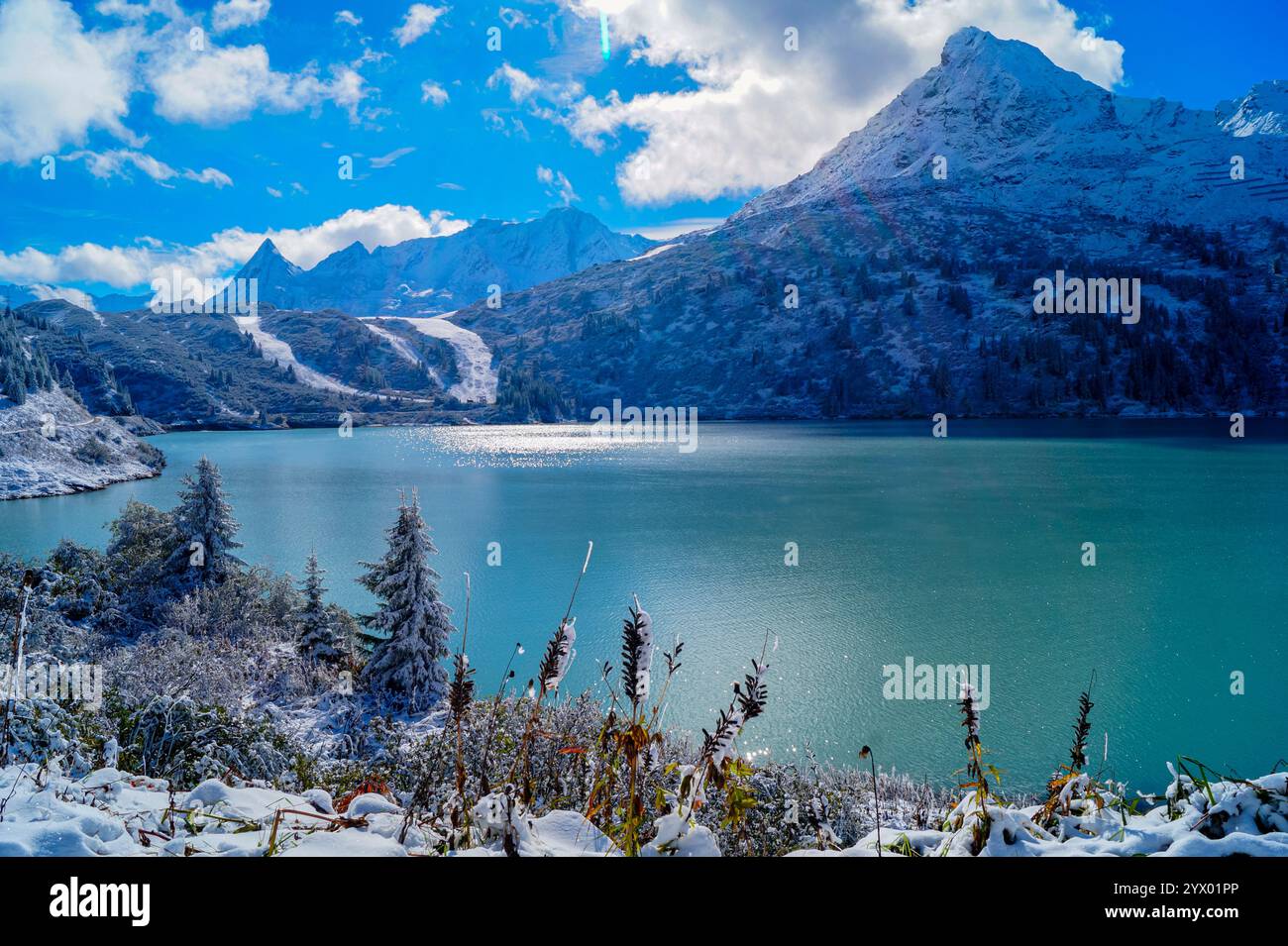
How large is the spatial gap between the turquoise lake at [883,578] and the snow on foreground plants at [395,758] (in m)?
1.93

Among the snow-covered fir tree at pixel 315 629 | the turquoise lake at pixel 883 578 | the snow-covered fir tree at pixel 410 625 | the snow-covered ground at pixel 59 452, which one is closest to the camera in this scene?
the turquoise lake at pixel 883 578

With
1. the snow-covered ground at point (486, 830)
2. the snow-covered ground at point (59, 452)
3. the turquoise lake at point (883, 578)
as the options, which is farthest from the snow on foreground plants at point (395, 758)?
→ the snow-covered ground at point (59, 452)

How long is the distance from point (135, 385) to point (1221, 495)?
Result: 8103 inches

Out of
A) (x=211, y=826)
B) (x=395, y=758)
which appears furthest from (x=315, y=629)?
(x=211, y=826)

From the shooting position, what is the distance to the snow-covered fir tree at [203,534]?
2272 cm

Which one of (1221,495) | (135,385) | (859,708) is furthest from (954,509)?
(135,385)

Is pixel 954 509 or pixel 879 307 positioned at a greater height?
pixel 879 307

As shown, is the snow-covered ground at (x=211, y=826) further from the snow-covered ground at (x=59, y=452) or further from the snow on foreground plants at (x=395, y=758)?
the snow-covered ground at (x=59, y=452)

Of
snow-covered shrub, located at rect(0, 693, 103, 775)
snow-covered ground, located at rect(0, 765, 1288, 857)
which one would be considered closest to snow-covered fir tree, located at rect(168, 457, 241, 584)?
snow-covered shrub, located at rect(0, 693, 103, 775)

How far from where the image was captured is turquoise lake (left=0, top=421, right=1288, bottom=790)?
1598 cm

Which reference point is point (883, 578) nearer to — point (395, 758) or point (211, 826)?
point (395, 758)

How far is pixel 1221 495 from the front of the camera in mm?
48031

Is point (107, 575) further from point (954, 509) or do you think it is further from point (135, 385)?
point (135, 385)

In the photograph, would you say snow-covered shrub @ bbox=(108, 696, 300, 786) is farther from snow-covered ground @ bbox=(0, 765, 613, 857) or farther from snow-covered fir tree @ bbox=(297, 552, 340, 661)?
snow-covered fir tree @ bbox=(297, 552, 340, 661)
